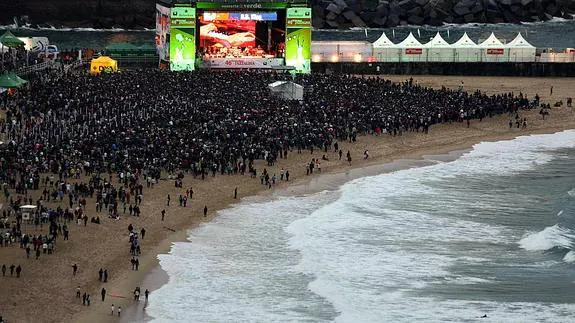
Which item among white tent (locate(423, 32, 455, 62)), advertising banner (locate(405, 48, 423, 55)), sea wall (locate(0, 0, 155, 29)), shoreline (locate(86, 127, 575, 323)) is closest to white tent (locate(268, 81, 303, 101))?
→ shoreline (locate(86, 127, 575, 323))

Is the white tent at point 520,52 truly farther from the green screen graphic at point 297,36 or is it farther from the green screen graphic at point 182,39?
the green screen graphic at point 182,39

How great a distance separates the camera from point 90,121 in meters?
79.1

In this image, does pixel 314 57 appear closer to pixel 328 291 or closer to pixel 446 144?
pixel 446 144

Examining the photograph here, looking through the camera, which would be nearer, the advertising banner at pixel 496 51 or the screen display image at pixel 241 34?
the screen display image at pixel 241 34

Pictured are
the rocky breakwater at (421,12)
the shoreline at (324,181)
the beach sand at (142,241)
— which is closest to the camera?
the beach sand at (142,241)

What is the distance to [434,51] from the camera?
115m

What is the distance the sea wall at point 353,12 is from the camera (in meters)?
174

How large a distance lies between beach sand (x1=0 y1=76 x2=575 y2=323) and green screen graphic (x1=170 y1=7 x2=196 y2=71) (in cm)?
2338

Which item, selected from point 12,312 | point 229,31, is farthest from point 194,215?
point 229,31

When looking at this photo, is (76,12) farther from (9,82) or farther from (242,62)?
(9,82)

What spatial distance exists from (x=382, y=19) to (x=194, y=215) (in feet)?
367

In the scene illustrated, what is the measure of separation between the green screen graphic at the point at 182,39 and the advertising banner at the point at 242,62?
141 centimetres

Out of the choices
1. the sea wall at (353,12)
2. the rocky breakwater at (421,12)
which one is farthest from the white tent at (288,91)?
the sea wall at (353,12)

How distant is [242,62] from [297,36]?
14.8 ft
